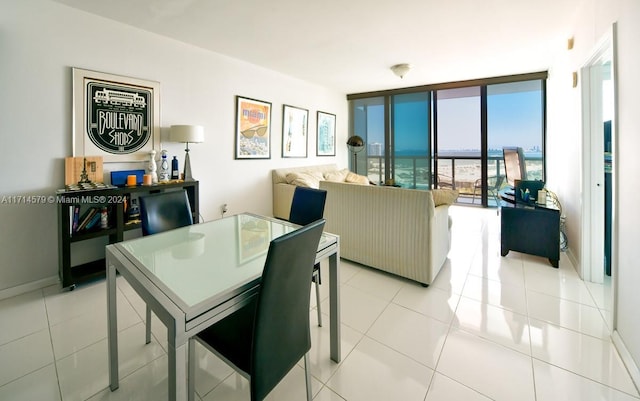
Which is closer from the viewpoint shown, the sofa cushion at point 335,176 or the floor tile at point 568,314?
the floor tile at point 568,314

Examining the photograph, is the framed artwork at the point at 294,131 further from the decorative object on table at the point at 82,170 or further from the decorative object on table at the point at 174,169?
the decorative object on table at the point at 82,170

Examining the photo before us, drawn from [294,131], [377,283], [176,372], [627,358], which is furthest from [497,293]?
[294,131]

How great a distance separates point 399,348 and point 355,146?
15.8 feet

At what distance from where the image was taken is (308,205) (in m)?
2.14

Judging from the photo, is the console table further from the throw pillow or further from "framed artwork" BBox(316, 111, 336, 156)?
"framed artwork" BBox(316, 111, 336, 156)

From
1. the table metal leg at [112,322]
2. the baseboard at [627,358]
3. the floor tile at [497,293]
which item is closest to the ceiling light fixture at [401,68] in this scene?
the floor tile at [497,293]

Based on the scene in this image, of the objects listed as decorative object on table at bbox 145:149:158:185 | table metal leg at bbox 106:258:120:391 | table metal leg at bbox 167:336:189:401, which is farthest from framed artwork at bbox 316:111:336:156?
table metal leg at bbox 167:336:189:401

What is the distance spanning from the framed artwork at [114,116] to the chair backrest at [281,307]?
2.67 meters

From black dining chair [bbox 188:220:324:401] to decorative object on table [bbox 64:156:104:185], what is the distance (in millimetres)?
2220

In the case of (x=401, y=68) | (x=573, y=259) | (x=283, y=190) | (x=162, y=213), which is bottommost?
(x=573, y=259)

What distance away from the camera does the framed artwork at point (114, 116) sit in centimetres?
258

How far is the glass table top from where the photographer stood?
1.08 metres

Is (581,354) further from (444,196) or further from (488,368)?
(444,196)

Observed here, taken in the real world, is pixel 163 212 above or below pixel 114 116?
below
